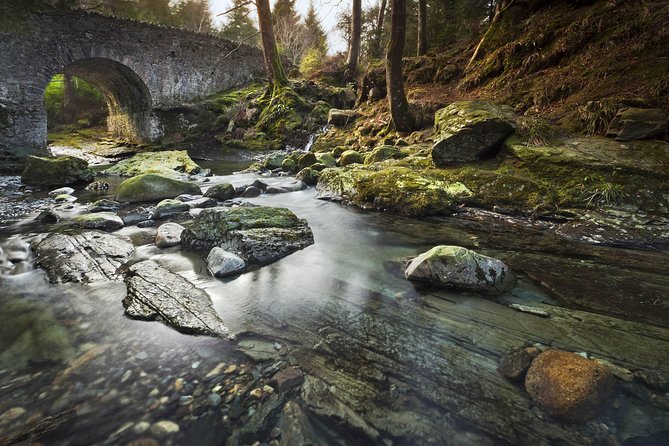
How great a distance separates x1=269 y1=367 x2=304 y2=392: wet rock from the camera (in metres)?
1.93

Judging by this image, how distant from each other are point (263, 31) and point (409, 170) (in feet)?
47.4

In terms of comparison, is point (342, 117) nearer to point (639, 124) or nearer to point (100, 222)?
point (639, 124)

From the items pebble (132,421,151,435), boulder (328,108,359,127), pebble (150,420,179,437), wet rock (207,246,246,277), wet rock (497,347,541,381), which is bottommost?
wet rock (497,347,541,381)

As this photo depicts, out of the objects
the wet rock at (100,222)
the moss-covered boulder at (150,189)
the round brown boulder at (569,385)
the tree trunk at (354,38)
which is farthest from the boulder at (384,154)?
the tree trunk at (354,38)

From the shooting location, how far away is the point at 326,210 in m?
6.08

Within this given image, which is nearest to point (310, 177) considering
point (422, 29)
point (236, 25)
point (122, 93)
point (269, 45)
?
point (422, 29)

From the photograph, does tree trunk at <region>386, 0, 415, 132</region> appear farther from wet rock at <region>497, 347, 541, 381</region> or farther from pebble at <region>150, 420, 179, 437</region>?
pebble at <region>150, 420, 179, 437</region>

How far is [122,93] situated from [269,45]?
34.8 feet

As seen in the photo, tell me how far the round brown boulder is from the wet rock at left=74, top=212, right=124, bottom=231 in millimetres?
5668

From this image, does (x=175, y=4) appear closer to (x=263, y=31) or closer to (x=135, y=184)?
(x=263, y=31)

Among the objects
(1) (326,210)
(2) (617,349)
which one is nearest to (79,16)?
(1) (326,210)

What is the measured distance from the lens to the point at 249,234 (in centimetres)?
386

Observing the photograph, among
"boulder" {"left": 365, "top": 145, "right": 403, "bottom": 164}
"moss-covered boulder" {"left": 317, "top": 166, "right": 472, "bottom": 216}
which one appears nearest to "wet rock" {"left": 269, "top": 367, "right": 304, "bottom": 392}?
"moss-covered boulder" {"left": 317, "top": 166, "right": 472, "bottom": 216}

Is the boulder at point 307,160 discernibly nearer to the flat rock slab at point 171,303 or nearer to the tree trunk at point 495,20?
the tree trunk at point 495,20
